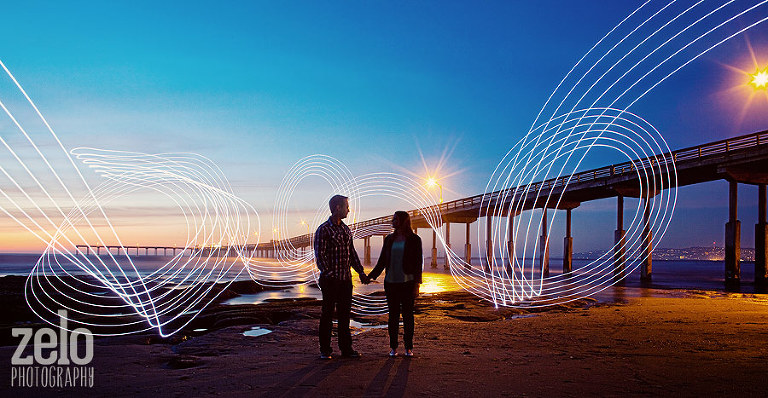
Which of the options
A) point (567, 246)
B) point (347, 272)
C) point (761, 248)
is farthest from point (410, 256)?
point (567, 246)

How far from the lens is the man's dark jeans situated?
688 cm

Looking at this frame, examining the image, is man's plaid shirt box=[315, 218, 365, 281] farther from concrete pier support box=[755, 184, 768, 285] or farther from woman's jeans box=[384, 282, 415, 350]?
concrete pier support box=[755, 184, 768, 285]

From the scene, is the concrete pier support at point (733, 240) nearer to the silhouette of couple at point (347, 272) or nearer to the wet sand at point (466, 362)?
the wet sand at point (466, 362)

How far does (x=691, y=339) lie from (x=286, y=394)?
593 centimetres

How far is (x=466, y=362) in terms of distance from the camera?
6.50 meters

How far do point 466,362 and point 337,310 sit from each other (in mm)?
1561

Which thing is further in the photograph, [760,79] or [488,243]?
[488,243]

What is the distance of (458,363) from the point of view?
6.43m

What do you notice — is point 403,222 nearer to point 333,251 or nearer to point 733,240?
point 333,251

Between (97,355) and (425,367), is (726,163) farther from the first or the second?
(97,355)

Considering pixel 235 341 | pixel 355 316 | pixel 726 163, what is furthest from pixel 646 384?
pixel 726 163

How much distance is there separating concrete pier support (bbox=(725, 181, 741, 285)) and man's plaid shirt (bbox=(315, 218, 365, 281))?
2325cm

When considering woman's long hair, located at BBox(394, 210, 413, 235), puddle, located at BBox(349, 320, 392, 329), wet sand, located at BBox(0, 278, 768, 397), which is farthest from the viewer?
puddle, located at BBox(349, 320, 392, 329)

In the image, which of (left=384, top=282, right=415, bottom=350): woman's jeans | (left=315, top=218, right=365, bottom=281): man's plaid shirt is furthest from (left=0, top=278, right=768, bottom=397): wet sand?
(left=315, top=218, right=365, bottom=281): man's plaid shirt
